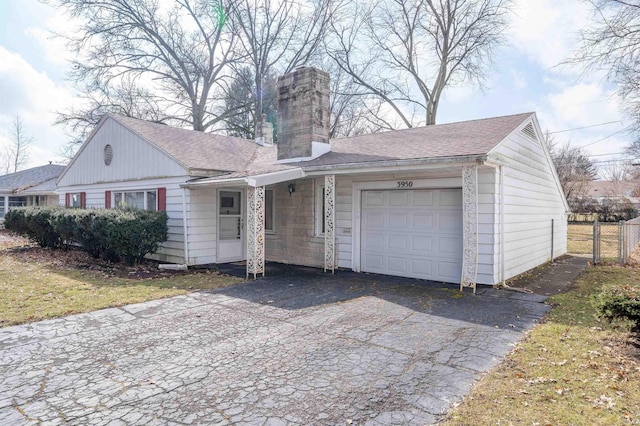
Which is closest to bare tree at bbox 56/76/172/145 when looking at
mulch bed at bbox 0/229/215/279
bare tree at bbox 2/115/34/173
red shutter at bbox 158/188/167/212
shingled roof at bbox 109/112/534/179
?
mulch bed at bbox 0/229/215/279

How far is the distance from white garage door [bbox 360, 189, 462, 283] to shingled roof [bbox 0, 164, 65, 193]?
25979 mm

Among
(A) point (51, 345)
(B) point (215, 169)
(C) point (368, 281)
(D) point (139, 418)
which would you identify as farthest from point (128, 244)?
(D) point (139, 418)

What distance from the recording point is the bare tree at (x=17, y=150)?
142 ft

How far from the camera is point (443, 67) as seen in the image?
74.8ft

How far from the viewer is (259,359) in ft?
13.5

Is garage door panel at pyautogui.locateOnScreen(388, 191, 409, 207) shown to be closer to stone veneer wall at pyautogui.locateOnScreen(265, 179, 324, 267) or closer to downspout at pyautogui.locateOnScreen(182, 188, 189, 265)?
stone veneer wall at pyautogui.locateOnScreen(265, 179, 324, 267)

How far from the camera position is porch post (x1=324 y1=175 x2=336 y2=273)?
913 cm

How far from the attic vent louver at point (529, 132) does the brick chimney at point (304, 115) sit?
5179 millimetres

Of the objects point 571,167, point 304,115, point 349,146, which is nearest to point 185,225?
point 304,115

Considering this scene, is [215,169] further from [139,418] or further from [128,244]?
[139,418]

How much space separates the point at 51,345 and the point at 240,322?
2.26 m

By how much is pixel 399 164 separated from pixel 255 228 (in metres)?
3.46

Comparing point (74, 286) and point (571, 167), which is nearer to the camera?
point (74, 286)

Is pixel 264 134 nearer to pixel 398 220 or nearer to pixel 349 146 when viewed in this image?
pixel 349 146
